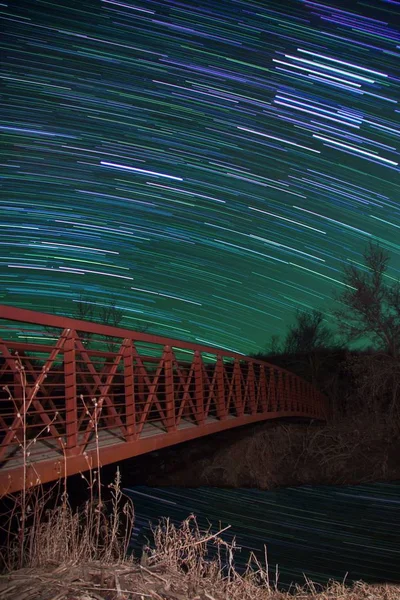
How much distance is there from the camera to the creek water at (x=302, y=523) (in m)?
11.0

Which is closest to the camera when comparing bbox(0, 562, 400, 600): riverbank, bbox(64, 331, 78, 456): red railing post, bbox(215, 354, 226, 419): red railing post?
bbox(0, 562, 400, 600): riverbank

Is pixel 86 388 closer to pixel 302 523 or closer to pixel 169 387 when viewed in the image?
pixel 169 387

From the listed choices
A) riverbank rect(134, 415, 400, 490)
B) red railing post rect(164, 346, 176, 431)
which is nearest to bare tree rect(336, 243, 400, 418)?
riverbank rect(134, 415, 400, 490)

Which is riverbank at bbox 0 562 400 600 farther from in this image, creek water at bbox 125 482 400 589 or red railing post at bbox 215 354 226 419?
red railing post at bbox 215 354 226 419

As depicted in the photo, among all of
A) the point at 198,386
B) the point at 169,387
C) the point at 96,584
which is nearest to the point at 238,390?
the point at 198,386

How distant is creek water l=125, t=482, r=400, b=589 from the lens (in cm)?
1096

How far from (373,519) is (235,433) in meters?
6.45

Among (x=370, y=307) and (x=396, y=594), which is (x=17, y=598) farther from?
(x=370, y=307)

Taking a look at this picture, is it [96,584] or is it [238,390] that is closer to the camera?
[96,584]

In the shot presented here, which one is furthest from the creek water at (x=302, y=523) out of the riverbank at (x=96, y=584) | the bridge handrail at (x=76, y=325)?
the riverbank at (x=96, y=584)

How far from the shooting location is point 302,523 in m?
15.0

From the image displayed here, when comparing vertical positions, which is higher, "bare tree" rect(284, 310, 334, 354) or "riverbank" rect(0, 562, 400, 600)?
"bare tree" rect(284, 310, 334, 354)

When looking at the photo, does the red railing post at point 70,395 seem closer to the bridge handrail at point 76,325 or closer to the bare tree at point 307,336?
the bridge handrail at point 76,325

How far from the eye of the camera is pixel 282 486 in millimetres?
20453
